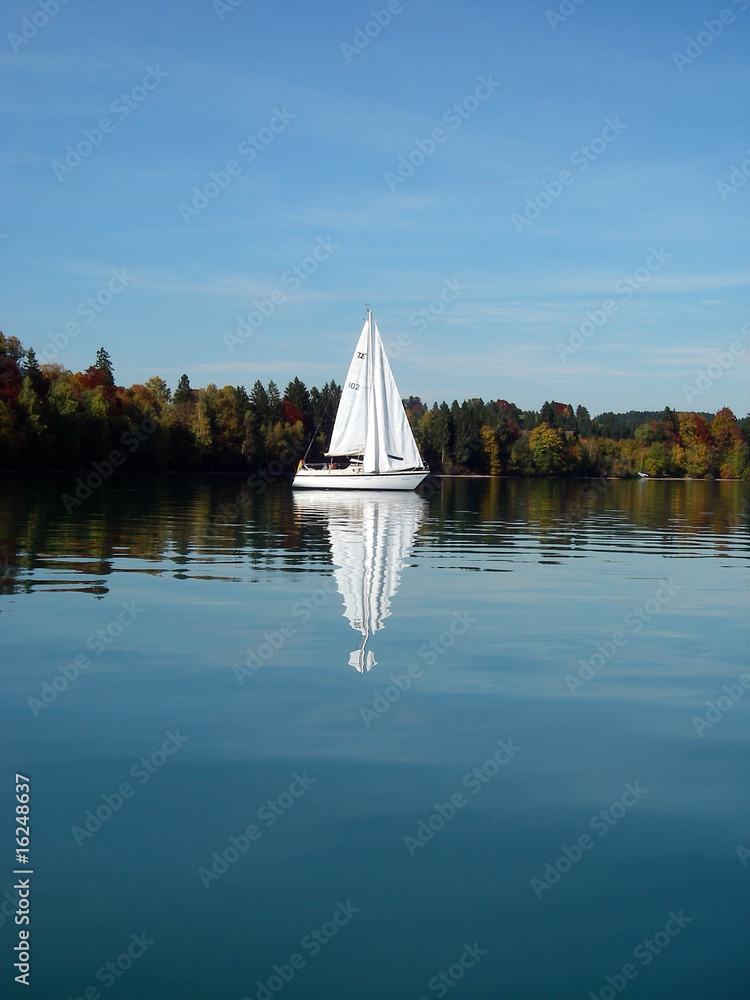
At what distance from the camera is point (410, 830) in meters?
9.46

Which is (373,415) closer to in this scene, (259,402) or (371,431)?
(371,431)

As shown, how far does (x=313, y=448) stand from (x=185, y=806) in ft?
621

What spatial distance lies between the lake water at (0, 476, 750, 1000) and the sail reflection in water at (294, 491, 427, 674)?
27 cm

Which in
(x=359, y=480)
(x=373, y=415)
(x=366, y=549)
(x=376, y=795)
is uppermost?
(x=373, y=415)

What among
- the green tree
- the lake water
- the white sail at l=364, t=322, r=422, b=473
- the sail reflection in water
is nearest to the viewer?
the lake water

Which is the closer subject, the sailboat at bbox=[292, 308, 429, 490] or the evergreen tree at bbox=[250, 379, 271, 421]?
the sailboat at bbox=[292, 308, 429, 490]

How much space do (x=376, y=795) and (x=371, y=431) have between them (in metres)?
92.7

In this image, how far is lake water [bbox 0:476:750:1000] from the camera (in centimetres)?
733

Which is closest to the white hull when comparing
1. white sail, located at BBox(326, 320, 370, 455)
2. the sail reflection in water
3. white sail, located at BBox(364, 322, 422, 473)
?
white sail, located at BBox(364, 322, 422, 473)

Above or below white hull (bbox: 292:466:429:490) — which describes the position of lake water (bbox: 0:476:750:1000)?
below

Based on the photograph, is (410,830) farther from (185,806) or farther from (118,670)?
(118,670)

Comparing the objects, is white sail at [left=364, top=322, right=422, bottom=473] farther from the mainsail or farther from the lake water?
the lake water

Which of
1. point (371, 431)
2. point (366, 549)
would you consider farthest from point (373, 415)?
point (366, 549)

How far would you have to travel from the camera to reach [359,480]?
339ft
